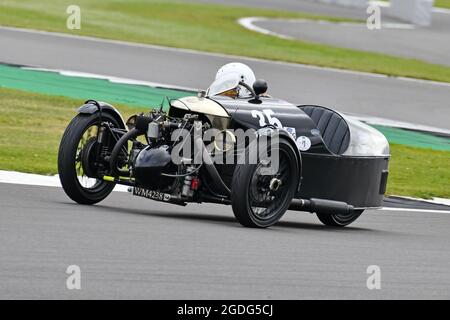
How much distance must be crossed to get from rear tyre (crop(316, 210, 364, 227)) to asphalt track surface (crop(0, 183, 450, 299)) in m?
0.18

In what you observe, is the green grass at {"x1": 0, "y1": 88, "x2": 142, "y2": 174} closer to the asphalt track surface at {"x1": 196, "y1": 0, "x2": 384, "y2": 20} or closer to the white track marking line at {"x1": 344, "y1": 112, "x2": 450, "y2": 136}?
the white track marking line at {"x1": 344, "y1": 112, "x2": 450, "y2": 136}

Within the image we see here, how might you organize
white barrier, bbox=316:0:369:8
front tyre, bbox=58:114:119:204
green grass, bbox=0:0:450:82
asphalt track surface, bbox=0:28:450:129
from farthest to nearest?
white barrier, bbox=316:0:369:8 < green grass, bbox=0:0:450:82 < asphalt track surface, bbox=0:28:450:129 < front tyre, bbox=58:114:119:204

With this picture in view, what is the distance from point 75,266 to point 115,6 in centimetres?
2634

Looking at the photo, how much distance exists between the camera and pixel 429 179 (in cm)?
1423

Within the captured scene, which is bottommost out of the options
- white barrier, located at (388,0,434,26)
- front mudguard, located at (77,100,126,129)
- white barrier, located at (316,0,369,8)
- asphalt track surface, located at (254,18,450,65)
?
front mudguard, located at (77,100,126,129)

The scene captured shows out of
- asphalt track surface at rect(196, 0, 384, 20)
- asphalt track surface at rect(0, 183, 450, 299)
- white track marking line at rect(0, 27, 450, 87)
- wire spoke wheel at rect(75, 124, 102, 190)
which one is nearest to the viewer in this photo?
asphalt track surface at rect(0, 183, 450, 299)

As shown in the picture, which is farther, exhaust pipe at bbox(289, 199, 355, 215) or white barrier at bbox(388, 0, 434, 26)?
white barrier at bbox(388, 0, 434, 26)

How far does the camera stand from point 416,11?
36.6 m

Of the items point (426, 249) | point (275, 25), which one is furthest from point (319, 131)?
point (275, 25)

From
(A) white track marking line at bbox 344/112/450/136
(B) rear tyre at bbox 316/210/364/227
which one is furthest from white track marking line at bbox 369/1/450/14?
(B) rear tyre at bbox 316/210/364/227

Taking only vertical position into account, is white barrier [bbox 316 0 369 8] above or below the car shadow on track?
above

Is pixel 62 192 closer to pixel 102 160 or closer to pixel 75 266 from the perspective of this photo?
pixel 102 160

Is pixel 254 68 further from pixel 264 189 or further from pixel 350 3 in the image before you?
pixel 350 3

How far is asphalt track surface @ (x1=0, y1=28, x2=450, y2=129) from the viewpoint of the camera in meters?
19.9
